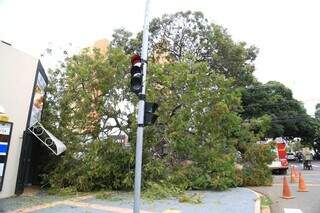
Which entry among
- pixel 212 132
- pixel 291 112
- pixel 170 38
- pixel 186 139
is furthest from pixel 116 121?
pixel 291 112

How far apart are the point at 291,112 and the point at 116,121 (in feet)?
106

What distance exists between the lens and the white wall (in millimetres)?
13055

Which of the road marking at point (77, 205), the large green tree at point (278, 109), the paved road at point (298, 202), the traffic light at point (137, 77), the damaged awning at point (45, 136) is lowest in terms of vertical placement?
the road marking at point (77, 205)

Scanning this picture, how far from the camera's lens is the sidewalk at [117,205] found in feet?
35.7

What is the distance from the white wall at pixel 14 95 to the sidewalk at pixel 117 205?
1062 mm

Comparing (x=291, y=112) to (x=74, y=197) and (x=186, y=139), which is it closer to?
(x=186, y=139)

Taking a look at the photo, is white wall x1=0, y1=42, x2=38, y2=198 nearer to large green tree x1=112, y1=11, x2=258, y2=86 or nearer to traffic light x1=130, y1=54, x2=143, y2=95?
traffic light x1=130, y1=54, x2=143, y2=95

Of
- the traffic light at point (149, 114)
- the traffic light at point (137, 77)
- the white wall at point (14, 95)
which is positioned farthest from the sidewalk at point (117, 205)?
the traffic light at point (137, 77)

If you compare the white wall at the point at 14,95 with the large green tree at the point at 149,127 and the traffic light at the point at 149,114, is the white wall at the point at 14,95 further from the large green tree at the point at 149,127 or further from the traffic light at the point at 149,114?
the traffic light at the point at 149,114

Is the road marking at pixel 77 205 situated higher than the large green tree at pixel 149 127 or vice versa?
the large green tree at pixel 149 127

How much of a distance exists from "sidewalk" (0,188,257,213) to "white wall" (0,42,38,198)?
1062 millimetres

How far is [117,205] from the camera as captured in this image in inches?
464

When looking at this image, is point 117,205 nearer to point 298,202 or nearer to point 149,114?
point 149,114

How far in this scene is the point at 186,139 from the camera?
16.2m
